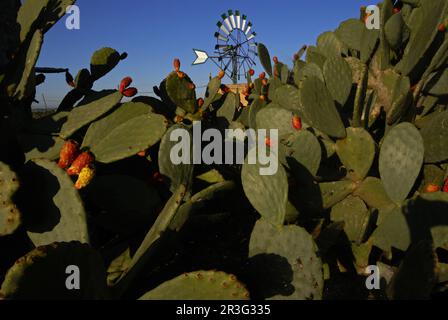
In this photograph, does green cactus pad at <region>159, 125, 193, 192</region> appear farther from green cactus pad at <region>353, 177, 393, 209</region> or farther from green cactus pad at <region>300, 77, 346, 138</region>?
green cactus pad at <region>353, 177, 393, 209</region>

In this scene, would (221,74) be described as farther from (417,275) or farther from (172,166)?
(417,275)

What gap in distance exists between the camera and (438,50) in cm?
202

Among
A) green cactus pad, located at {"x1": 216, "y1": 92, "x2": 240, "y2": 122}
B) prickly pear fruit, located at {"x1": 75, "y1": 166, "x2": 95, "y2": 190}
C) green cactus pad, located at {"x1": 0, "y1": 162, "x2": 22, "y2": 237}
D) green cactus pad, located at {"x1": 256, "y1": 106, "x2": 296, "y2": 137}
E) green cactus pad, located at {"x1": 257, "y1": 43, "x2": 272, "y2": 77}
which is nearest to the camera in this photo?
green cactus pad, located at {"x1": 0, "y1": 162, "x2": 22, "y2": 237}

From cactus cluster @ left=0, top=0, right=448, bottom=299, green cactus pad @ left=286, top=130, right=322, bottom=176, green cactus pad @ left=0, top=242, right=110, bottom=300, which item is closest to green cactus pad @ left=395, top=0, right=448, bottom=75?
cactus cluster @ left=0, top=0, right=448, bottom=299

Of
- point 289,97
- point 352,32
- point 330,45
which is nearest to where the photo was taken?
→ point 289,97

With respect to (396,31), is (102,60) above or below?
below

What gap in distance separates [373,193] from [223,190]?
2.31ft

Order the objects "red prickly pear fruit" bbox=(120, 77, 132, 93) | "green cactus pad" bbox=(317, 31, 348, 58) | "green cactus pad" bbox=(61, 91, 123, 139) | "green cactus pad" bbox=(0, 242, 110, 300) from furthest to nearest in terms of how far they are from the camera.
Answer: "green cactus pad" bbox=(317, 31, 348, 58)
"red prickly pear fruit" bbox=(120, 77, 132, 93)
"green cactus pad" bbox=(61, 91, 123, 139)
"green cactus pad" bbox=(0, 242, 110, 300)

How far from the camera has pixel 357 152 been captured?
5.93 ft

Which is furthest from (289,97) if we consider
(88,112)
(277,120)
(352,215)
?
(88,112)

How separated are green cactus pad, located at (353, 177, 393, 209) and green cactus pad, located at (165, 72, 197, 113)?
0.96m

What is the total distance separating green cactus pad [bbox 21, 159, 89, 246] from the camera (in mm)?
1234

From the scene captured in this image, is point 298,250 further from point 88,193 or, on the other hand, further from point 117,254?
point 88,193

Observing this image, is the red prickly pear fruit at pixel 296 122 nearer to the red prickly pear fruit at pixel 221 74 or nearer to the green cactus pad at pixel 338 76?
the green cactus pad at pixel 338 76
